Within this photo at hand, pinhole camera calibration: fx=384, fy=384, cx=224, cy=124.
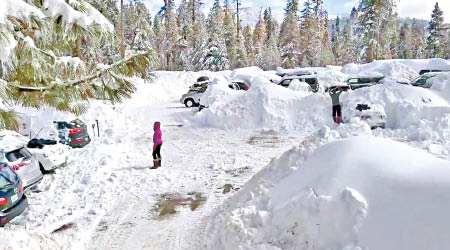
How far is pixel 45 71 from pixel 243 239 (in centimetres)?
373

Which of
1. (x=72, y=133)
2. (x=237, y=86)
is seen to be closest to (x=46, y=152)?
(x=72, y=133)

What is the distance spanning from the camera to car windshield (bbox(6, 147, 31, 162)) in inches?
386

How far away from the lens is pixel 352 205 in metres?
5.08

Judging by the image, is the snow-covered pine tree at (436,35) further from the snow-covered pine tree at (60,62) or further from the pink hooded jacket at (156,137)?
the snow-covered pine tree at (60,62)

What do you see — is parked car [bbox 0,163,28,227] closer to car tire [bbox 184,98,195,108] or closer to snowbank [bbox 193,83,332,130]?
snowbank [bbox 193,83,332,130]

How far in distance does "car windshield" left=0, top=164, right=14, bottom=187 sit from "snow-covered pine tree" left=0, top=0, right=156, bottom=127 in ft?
14.9

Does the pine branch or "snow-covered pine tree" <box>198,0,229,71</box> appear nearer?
the pine branch

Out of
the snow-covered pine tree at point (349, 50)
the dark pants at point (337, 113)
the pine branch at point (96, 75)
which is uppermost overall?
the snow-covered pine tree at point (349, 50)

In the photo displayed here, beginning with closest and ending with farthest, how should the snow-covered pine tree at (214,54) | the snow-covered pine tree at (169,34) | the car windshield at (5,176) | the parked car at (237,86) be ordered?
the car windshield at (5,176)
the parked car at (237,86)
the snow-covered pine tree at (214,54)
the snow-covered pine tree at (169,34)

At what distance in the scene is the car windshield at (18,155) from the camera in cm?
980

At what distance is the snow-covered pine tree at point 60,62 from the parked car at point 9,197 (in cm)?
443

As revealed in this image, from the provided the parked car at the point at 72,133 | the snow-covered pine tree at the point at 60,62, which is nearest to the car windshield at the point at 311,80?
the parked car at the point at 72,133

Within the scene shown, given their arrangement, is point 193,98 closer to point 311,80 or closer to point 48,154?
point 311,80

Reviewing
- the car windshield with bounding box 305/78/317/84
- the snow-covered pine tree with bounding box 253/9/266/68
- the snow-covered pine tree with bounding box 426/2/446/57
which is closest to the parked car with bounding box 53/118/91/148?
the car windshield with bounding box 305/78/317/84
